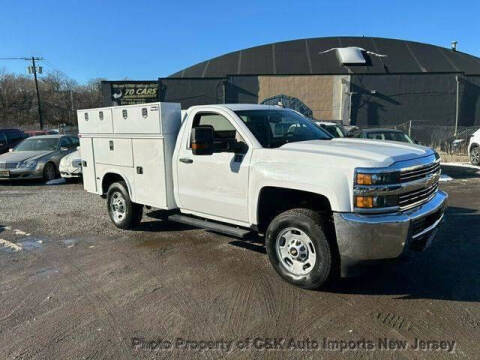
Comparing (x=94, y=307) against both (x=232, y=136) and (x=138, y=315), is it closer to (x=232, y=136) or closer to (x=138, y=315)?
(x=138, y=315)

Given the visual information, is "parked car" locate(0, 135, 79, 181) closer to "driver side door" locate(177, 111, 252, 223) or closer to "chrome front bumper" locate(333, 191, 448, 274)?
"driver side door" locate(177, 111, 252, 223)

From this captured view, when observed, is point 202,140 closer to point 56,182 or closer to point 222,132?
point 222,132

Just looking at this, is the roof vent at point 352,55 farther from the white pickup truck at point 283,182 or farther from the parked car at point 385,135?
the white pickup truck at point 283,182

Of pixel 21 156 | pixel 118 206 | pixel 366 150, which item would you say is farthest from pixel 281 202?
pixel 21 156

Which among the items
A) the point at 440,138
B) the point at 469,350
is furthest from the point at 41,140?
the point at 440,138

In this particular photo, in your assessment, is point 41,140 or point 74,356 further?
point 41,140

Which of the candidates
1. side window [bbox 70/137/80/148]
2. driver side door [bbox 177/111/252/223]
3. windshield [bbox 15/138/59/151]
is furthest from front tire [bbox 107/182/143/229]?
side window [bbox 70/137/80/148]

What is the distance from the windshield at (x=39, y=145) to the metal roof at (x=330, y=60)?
1647cm

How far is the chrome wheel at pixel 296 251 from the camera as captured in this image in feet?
12.9

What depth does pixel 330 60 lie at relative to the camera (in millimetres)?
28672

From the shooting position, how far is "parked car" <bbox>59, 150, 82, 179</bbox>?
11516 millimetres

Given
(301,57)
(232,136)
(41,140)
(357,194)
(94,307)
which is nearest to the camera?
(357,194)

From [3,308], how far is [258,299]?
100 inches

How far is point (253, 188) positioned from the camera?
4.29 meters
